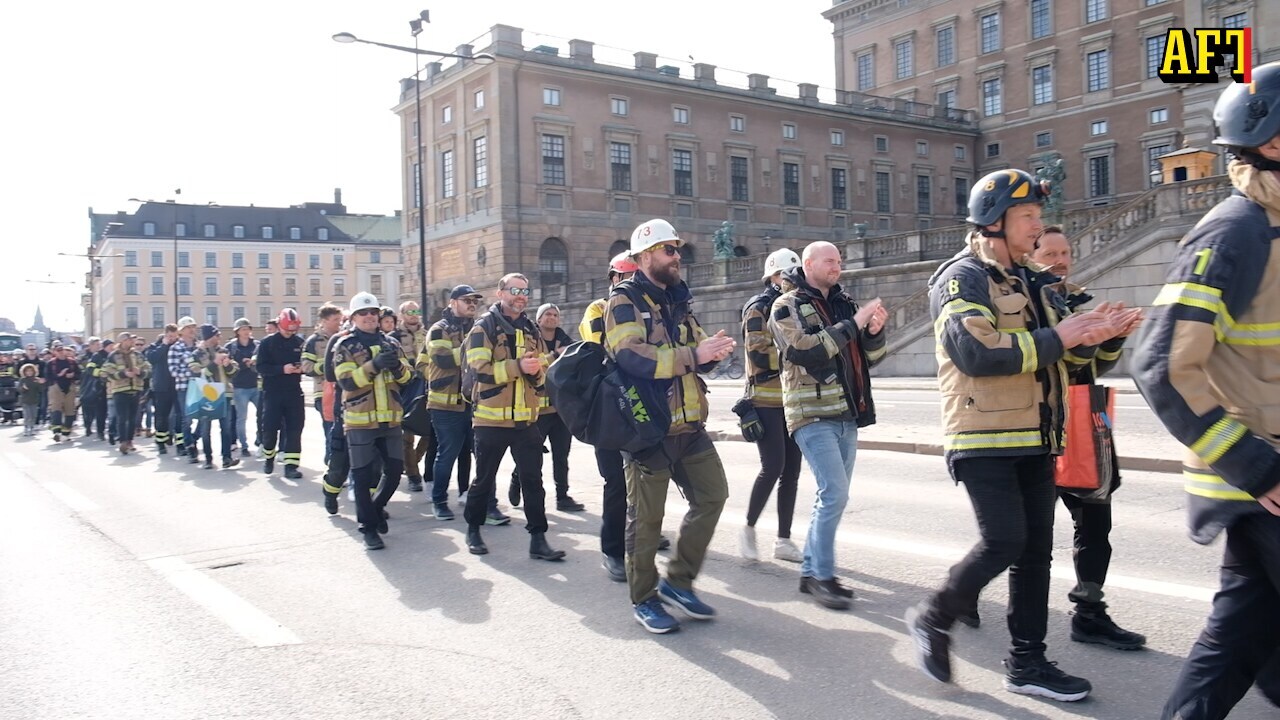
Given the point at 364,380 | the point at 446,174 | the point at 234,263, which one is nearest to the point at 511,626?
the point at 364,380

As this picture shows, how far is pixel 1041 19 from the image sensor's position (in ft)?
190

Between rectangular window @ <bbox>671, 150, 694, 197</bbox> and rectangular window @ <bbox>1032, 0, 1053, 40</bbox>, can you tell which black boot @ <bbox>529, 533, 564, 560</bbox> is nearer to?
rectangular window @ <bbox>671, 150, 694, 197</bbox>

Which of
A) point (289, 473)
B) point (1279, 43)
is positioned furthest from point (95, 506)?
point (1279, 43)

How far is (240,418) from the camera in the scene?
585 inches

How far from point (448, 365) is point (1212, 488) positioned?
6505 millimetres

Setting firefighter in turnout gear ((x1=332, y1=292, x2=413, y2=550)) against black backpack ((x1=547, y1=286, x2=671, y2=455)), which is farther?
firefighter in turnout gear ((x1=332, y1=292, x2=413, y2=550))

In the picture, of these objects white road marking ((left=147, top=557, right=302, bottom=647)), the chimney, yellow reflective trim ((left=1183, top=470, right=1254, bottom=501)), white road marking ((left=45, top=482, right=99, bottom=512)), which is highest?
the chimney

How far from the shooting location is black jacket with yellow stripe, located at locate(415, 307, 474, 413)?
8641 millimetres

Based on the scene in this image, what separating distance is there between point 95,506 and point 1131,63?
57570mm

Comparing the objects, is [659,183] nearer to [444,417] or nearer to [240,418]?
[240,418]

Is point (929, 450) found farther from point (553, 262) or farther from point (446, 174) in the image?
point (446, 174)

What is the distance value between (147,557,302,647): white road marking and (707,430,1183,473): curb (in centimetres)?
672

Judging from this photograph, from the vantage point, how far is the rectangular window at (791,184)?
55781 millimetres

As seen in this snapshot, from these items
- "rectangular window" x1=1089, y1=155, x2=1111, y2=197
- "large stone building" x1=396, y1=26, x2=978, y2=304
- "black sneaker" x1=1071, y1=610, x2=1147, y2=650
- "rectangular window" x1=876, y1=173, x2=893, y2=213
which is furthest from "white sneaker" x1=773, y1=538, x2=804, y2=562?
"rectangular window" x1=1089, y1=155, x2=1111, y2=197
